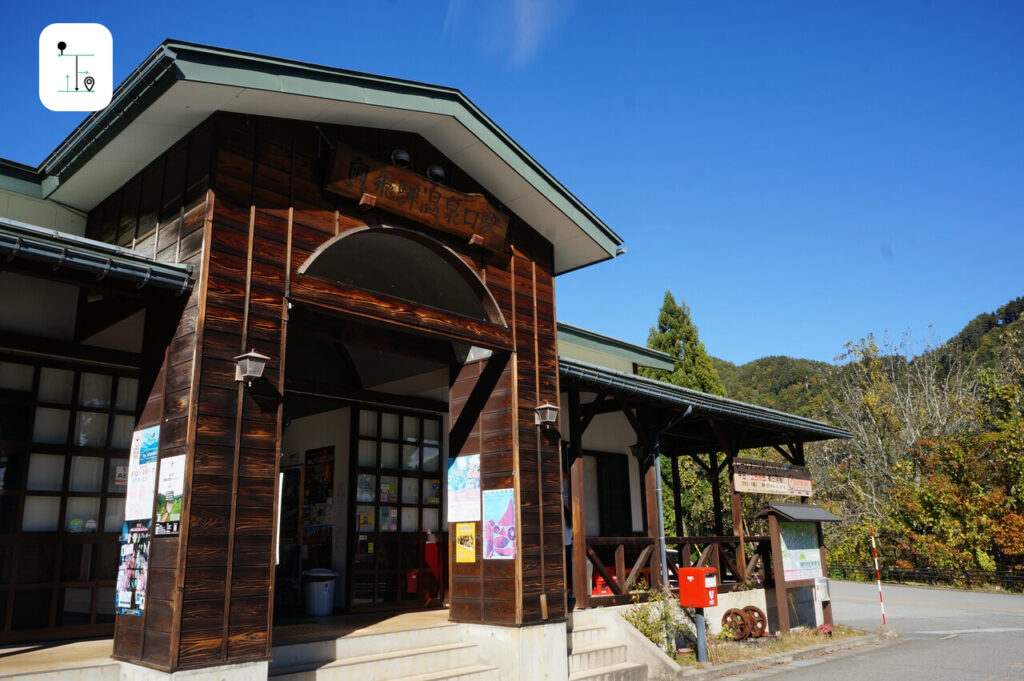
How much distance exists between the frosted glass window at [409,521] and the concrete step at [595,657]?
2.97 m

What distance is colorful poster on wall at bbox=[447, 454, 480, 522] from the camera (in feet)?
27.7

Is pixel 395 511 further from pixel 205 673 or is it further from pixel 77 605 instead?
pixel 205 673

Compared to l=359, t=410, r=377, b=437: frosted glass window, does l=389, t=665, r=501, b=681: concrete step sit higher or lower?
lower

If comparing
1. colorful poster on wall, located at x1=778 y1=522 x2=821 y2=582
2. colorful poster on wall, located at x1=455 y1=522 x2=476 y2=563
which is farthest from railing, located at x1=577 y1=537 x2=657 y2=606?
colorful poster on wall, located at x1=778 y1=522 x2=821 y2=582

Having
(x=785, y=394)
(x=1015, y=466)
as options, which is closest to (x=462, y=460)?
(x=1015, y=466)

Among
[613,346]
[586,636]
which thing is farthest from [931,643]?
[613,346]

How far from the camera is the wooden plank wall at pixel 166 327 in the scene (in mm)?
5465

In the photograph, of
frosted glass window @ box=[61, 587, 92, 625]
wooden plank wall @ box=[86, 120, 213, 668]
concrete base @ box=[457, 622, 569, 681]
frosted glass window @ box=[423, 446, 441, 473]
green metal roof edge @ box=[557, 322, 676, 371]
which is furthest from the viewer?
green metal roof edge @ box=[557, 322, 676, 371]

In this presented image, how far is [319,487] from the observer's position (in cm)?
1053

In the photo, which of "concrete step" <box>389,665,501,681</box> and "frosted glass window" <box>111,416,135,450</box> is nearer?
"concrete step" <box>389,665,501,681</box>

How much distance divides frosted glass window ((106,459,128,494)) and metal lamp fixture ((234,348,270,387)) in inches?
111

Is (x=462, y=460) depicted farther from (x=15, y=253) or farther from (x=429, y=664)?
(x=15, y=253)

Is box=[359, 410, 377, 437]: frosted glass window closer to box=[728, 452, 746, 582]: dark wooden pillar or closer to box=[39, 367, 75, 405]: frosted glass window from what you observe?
box=[39, 367, 75, 405]: frosted glass window

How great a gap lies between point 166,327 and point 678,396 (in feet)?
24.2
